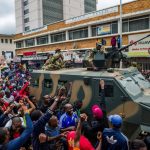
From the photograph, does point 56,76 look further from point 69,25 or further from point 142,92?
point 69,25

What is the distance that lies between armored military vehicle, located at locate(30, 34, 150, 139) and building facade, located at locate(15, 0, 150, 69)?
12676 mm

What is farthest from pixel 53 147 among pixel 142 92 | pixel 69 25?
pixel 69 25

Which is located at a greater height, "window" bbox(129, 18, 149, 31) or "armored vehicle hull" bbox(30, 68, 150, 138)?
"window" bbox(129, 18, 149, 31)

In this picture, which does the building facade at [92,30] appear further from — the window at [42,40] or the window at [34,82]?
the window at [34,82]

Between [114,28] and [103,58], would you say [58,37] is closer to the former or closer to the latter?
[114,28]

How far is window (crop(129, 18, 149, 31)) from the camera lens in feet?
78.6

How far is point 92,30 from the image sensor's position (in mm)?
30047

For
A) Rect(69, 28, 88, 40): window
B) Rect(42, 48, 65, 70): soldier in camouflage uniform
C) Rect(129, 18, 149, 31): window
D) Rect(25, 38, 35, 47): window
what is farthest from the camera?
Rect(25, 38, 35, 47): window

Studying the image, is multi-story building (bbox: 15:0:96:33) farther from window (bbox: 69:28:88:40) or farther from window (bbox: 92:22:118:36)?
window (bbox: 92:22:118:36)

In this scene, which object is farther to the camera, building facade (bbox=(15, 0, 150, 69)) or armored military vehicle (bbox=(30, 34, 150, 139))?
building facade (bbox=(15, 0, 150, 69))

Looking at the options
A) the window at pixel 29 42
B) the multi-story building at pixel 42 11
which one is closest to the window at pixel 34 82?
the window at pixel 29 42

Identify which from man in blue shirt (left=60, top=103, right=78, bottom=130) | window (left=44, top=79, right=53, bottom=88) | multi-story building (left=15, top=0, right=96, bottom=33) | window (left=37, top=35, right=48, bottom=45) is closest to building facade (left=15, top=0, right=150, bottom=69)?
window (left=37, top=35, right=48, bottom=45)

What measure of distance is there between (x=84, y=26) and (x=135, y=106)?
25.5 metres

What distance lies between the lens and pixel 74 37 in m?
32.8
